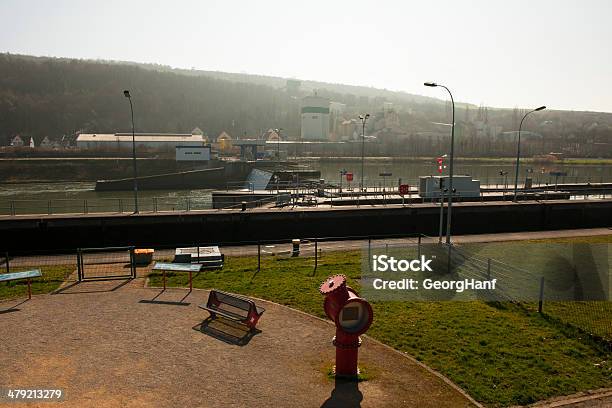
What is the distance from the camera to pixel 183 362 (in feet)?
31.4

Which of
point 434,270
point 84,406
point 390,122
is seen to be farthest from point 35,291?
point 390,122

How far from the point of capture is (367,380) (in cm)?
895

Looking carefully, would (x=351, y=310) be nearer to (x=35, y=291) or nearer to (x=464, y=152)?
(x=35, y=291)

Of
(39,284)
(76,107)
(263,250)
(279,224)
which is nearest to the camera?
(39,284)

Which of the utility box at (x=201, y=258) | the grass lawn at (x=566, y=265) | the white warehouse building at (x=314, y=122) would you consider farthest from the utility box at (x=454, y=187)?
the white warehouse building at (x=314, y=122)

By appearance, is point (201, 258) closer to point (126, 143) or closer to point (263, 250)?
point (263, 250)

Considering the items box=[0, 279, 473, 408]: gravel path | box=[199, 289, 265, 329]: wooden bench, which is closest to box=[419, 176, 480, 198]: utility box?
box=[0, 279, 473, 408]: gravel path

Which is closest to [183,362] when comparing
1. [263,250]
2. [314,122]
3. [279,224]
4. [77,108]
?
[263,250]

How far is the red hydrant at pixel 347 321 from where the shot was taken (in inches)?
351

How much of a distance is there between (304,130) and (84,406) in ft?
491

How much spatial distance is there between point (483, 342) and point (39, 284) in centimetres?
1386

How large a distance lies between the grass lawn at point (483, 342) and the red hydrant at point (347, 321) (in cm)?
184

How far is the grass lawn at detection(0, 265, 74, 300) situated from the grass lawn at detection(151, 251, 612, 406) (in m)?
3.26

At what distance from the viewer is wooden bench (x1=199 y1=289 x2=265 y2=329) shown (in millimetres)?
11406
